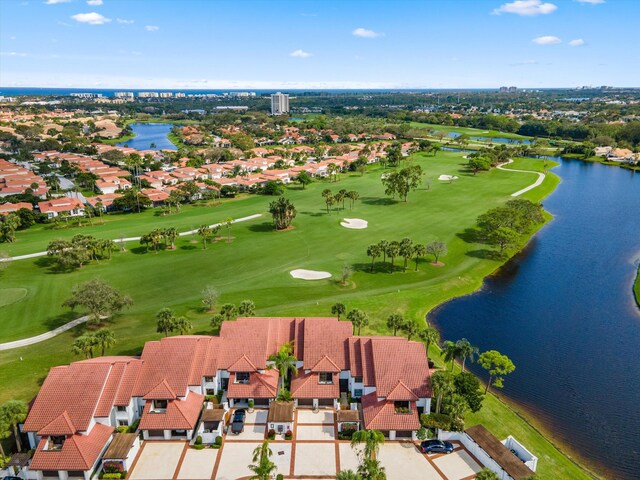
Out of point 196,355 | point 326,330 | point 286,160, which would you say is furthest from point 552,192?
point 196,355

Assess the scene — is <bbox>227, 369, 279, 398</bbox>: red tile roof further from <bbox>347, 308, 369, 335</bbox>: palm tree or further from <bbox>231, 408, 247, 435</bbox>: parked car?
<bbox>347, 308, 369, 335</bbox>: palm tree

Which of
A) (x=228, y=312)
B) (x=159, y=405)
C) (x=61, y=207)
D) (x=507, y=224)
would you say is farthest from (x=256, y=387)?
(x=61, y=207)

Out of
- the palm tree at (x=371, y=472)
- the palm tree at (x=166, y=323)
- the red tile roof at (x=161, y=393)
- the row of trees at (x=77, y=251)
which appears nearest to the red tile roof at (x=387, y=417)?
the palm tree at (x=371, y=472)

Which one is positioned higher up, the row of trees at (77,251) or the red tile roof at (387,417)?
the row of trees at (77,251)

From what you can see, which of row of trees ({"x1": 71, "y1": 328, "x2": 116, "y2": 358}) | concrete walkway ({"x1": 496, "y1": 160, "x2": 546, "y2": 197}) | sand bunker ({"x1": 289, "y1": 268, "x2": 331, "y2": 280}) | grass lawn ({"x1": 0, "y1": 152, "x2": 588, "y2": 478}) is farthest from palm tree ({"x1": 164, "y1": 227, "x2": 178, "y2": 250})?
concrete walkway ({"x1": 496, "y1": 160, "x2": 546, "y2": 197})

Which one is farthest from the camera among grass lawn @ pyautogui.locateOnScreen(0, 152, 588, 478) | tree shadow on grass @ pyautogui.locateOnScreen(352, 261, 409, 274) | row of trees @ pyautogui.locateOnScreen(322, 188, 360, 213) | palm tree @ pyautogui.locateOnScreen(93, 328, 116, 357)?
row of trees @ pyautogui.locateOnScreen(322, 188, 360, 213)

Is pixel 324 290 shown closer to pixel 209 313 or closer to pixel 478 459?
pixel 209 313

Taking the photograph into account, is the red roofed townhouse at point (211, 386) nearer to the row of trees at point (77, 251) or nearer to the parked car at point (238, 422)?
the parked car at point (238, 422)
